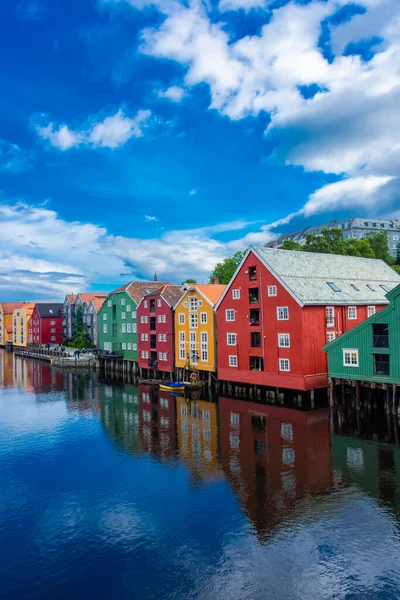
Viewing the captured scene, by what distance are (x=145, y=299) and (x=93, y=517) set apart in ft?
162

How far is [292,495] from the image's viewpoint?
2141 centimetres

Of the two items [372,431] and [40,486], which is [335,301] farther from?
[40,486]

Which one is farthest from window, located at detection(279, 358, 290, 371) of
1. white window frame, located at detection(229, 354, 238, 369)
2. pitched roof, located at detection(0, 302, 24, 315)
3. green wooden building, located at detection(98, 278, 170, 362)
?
pitched roof, located at detection(0, 302, 24, 315)

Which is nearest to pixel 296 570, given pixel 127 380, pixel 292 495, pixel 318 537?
pixel 318 537

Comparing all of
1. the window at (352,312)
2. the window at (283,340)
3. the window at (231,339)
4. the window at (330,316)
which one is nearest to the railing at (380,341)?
the window at (330,316)

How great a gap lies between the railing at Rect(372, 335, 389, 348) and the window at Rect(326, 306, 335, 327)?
27.1 ft

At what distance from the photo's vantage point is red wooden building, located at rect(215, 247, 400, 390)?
138ft

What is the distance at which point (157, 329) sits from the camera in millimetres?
64438

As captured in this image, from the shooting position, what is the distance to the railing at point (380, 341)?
34750mm

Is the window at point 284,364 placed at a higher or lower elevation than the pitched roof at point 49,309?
lower

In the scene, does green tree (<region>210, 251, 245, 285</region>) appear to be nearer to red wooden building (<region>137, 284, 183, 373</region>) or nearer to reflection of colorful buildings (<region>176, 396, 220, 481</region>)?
red wooden building (<region>137, 284, 183, 373</region>)

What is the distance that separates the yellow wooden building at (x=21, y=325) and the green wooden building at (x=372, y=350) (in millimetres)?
113323

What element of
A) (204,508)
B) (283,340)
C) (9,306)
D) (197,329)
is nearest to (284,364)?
(283,340)

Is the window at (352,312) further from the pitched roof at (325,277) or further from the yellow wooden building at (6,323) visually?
the yellow wooden building at (6,323)
